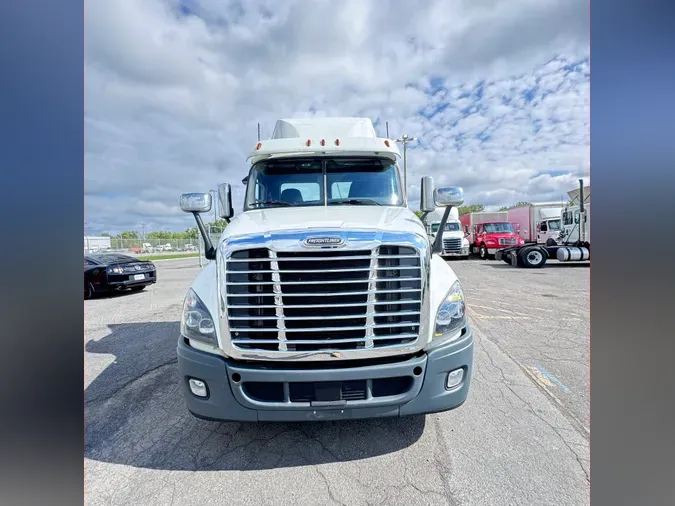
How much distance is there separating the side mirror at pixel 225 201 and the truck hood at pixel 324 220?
2.75 feet

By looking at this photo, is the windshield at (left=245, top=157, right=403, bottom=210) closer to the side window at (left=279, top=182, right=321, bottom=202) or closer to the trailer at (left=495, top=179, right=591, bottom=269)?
the side window at (left=279, top=182, right=321, bottom=202)

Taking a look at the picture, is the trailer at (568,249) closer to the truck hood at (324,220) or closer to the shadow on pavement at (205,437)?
the truck hood at (324,220)

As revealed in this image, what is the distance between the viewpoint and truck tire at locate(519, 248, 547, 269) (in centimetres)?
1602

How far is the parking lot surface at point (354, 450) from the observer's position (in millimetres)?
2021

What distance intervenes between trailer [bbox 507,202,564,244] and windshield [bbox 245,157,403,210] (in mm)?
22157

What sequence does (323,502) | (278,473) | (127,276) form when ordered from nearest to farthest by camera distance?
(323,502)
(278,473)
(127,276)

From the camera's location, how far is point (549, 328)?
224 inches

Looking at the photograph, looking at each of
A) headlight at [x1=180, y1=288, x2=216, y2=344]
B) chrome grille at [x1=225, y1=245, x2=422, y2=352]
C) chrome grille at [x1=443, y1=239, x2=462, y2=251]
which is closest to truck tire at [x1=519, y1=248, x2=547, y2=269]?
chrome grille at [x1=443, y1=239, x2=462, y2=251]

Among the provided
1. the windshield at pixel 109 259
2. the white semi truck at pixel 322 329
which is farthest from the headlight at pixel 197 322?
the windshield at pixel 109 259

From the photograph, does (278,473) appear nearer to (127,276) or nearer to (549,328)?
(549,328)

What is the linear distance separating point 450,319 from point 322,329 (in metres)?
1.06
